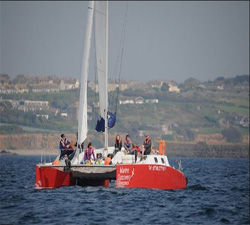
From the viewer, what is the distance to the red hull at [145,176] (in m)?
32.5

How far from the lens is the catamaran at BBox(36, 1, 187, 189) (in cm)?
3269

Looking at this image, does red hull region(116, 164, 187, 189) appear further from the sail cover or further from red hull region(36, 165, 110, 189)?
the sail cover

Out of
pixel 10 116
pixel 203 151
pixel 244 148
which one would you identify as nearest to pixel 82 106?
pixel 10 116

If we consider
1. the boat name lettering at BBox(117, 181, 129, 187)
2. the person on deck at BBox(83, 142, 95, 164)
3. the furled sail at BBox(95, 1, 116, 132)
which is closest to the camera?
the boat name lettering at BBox(117, 181, 129, 187)

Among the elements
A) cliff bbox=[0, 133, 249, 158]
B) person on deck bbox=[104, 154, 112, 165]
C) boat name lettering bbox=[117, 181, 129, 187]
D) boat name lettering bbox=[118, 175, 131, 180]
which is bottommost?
boat name lettering bbox=[117, 181, 129, 187]

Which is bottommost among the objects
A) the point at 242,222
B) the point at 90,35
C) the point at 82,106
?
the point at 242,222

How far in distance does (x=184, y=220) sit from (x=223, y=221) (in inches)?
50.2

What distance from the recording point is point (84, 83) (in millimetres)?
35219

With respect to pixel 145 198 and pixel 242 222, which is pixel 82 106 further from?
pixel 242 222

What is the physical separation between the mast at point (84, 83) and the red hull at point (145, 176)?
273 centimetres

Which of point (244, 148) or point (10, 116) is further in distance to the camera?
point (244, 148)

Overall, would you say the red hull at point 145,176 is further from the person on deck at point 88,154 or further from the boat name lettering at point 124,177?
the person on deck at point 88,154

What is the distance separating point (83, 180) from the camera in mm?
34906

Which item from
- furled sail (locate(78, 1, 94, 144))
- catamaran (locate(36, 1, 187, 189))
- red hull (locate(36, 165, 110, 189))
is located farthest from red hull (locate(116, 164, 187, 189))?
furled sail (locate(78, 1, 94, 144))
